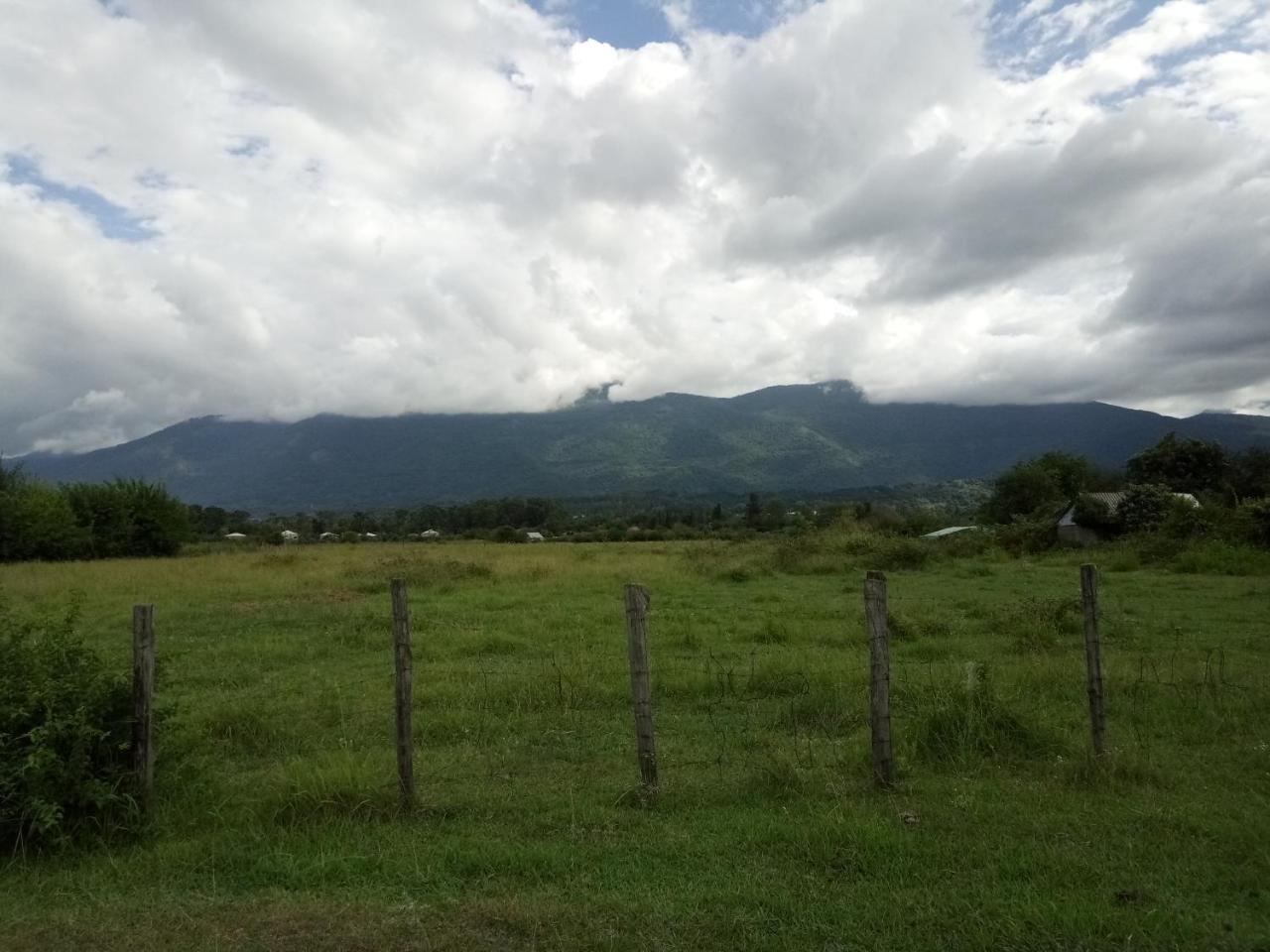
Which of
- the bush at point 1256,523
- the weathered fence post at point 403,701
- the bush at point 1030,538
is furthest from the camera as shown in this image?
the bush at point 1030,538

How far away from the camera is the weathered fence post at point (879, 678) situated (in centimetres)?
649

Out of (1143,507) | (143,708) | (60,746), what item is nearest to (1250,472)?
(1143,507)

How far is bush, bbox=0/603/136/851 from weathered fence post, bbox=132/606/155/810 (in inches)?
3.2

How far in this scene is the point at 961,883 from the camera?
16.1 ft

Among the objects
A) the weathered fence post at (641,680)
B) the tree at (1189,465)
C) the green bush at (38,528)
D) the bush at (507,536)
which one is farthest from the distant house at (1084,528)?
the green bush at (38,528)

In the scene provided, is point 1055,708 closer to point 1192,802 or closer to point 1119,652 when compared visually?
point 1192,802

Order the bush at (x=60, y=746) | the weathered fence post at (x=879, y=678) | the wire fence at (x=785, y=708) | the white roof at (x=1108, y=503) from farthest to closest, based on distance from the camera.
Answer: the white roof at (x=1108, y=503)
the wire fence at (x=785, y=708)
the weathered fence post at (x=879, y=678)
the bush at (x=60, y=746)

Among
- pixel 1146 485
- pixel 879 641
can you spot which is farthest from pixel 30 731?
pixel 1146 485

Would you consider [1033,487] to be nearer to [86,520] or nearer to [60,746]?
[86,520]

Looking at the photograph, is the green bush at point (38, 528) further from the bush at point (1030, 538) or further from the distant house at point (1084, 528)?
the distant house at point (1084, 528)

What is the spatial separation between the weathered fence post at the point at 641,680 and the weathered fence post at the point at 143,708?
3503 millimetres

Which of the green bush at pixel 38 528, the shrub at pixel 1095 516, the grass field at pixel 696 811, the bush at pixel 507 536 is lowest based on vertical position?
the bush at pixel 507 536

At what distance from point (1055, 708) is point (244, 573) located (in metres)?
28.0

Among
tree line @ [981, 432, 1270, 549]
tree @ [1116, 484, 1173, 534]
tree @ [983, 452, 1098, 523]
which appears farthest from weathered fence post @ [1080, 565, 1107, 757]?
tree @ [983, 452, 1098, 523]
